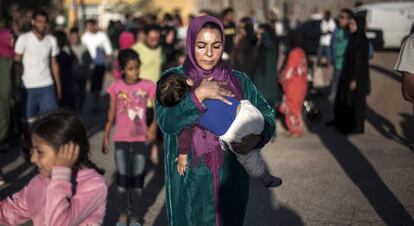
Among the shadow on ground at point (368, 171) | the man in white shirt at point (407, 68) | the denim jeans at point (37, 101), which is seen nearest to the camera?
the man in white shirt at point (407, 68)

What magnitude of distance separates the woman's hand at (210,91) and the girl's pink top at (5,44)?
21.0 ft

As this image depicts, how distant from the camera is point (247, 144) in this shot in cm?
293

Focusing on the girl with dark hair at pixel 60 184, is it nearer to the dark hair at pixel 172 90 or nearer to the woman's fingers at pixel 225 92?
the dark hair at pixel 172 90

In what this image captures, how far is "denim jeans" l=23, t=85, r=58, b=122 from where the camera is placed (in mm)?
7387

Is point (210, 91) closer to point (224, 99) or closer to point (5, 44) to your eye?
point (224, 99)

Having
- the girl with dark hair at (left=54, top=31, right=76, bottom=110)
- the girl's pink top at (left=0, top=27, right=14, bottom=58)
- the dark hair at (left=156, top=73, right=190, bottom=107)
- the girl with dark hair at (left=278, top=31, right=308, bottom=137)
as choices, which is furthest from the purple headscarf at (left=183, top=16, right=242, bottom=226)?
the girl with dark hair at (left=54, top=31, right=76, bottom=110)

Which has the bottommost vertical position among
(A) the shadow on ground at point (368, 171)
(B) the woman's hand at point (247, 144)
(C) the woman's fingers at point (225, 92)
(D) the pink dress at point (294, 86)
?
(A) the shadow on ground at point (368, 171)

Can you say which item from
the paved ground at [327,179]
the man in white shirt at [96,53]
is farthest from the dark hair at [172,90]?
the man in white shirt at [96,53]

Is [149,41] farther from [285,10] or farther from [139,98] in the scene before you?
[285,10]

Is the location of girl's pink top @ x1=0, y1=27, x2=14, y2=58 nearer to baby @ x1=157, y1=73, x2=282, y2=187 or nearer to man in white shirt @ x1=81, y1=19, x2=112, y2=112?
man in white shirt @ x1=81, y1=19, x2=112, y2=112

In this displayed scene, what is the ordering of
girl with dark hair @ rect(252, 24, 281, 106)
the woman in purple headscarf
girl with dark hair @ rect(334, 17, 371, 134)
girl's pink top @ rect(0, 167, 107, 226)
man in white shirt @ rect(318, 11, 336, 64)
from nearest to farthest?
girl's pink top @ rect(0, 167, 107, 226)
the woman in purple headscarf
girl with dark hair @ rect(334, 17, 371, 134)
girl with dark hair @ rect(252, 24, 281, 106)
man in white shirt @ rect(318, 11, 336, 64)

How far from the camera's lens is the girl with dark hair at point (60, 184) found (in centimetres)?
239

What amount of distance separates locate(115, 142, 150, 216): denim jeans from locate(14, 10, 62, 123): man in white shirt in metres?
2.40

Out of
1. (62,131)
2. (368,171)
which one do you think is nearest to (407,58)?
(62,131)
